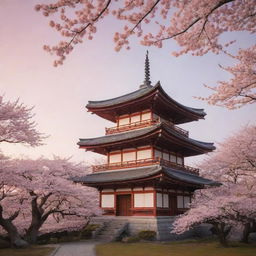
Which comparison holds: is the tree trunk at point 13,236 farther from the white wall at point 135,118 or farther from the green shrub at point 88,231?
the white wall at point 135,118

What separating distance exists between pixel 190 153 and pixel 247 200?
531 inches

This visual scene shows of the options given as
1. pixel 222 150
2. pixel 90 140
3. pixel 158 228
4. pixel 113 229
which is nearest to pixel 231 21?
pixel 158 228

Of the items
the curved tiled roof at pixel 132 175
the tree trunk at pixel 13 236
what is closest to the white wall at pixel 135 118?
the curved tiled roof at pixel 132 175

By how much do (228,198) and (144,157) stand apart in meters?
9.46

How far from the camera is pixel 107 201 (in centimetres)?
2738

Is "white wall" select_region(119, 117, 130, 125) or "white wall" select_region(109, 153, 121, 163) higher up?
"white wall" select_region(119, 117, 130, 125)

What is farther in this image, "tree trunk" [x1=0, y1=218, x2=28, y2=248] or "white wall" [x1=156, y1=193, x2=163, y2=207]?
"white wall" [x1=156, y1=193, x2=163, y2=207]

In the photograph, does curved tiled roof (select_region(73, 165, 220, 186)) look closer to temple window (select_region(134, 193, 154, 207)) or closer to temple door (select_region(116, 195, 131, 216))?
temple window (select_region(134, 193, 154, 207))

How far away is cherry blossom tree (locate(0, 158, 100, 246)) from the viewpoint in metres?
18.4

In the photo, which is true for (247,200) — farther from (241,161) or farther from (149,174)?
(149,174)

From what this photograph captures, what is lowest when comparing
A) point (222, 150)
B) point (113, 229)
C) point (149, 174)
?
point (113, 229)

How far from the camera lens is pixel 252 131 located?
976 inches

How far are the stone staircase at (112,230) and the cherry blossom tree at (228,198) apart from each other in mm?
4335

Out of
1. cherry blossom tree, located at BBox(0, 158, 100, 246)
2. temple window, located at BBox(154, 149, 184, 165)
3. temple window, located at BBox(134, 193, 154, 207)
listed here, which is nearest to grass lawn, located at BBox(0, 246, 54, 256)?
cherry blossom tree, located at BBox(0, 158, 100, 246)
